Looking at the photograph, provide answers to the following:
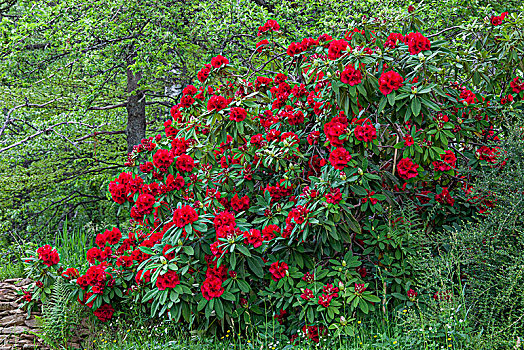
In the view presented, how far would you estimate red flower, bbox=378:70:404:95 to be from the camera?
267 cm

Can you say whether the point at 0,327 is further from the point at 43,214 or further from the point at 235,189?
→ the point at 43,214

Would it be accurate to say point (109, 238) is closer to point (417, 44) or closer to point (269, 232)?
point (269, 232)

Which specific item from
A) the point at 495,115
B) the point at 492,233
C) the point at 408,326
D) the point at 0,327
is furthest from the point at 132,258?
the point at 495,115

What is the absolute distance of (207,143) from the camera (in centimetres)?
326

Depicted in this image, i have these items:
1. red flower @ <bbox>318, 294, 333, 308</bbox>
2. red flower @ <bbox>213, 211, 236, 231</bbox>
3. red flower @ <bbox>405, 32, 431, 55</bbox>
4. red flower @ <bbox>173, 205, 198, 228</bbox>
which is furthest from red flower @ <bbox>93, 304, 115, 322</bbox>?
red flower @ <bbox>405, 32, 431, 55</bbox>

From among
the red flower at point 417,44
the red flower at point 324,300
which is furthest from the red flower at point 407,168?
the red flower at point 324,300

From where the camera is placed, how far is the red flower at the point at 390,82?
105 inches

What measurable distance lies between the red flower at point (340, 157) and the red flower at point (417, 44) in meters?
0.78

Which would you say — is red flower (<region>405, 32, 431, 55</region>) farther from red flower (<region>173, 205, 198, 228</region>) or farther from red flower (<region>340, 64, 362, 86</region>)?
red flower (<region>173, 205, 198, 228</region>)

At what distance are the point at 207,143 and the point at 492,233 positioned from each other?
77.4 inches

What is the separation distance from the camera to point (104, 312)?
3.27 meters

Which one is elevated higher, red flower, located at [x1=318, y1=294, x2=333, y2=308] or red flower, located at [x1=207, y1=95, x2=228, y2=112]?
red flower, located at [x1=207, y1=95, x2=228, y2=112]

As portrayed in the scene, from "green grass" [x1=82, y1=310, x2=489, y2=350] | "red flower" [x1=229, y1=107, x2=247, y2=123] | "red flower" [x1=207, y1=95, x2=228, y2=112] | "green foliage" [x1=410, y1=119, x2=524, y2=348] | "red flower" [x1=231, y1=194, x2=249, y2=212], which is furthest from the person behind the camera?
"red flower" [x1=231, y1=194, x2=249, y2=212]

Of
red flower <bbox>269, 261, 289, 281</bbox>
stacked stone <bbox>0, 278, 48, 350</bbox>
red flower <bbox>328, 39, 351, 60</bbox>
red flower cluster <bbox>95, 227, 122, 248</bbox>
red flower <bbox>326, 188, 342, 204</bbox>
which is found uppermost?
red flower <bbox>328, 39, 351, 60</bbox>
